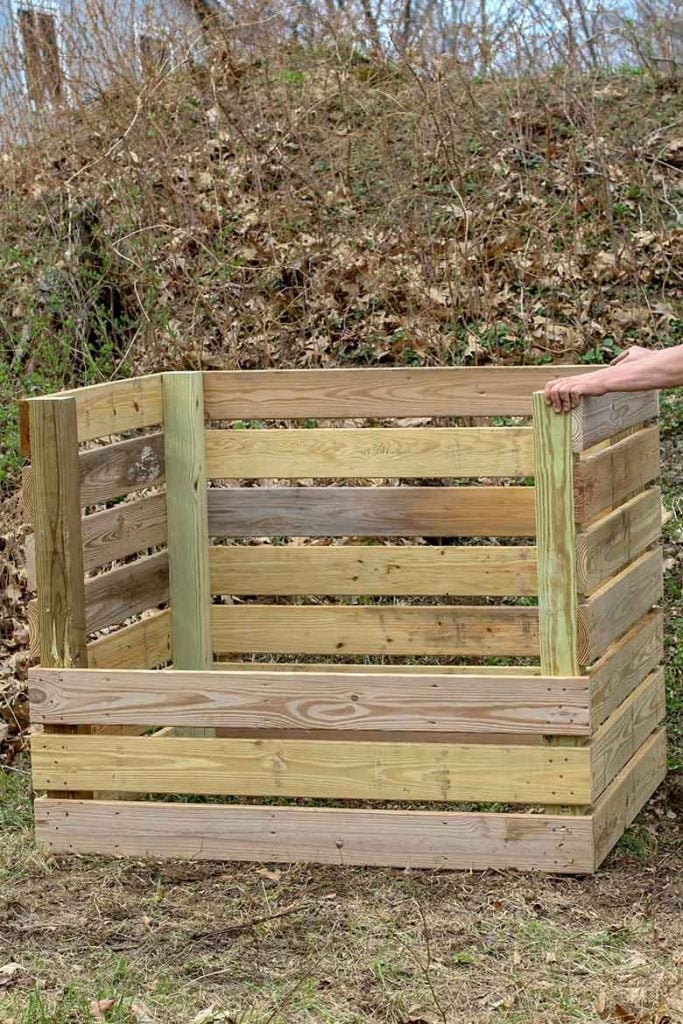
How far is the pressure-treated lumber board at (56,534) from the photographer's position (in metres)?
4.45

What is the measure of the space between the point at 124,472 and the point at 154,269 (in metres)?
4.06

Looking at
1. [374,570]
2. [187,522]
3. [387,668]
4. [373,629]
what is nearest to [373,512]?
[374,570]

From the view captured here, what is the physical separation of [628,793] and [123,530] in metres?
2.07

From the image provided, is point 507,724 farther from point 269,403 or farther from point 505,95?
point 505,95

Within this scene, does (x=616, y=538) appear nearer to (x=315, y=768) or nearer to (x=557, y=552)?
(x=557, y=552)

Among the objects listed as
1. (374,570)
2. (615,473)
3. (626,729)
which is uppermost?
(615,473)

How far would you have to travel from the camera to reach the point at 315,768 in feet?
14.2

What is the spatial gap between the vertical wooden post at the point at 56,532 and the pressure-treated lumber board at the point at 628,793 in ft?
5.92

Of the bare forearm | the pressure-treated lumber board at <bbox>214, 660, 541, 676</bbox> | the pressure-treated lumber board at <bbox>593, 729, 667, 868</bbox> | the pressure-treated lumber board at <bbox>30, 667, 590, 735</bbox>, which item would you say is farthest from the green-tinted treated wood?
the pressure-treated lumber board at <bbox>214, 660, 541, 676</bbox>

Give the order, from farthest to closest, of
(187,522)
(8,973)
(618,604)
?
(187,522) → (618,604) → (8,973)

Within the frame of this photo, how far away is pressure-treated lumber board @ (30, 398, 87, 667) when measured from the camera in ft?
14.6

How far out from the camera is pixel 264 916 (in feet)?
13.2

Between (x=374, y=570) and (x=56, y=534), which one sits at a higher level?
(x=56, y=534)

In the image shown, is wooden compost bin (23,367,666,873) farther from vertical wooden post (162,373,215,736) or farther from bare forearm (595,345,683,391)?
bare forearm (595,345,683,391)
